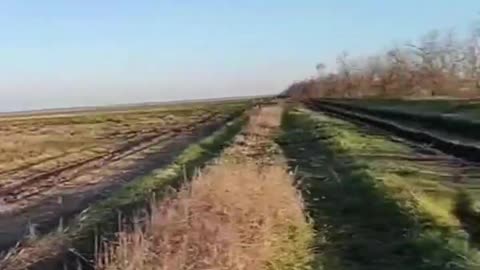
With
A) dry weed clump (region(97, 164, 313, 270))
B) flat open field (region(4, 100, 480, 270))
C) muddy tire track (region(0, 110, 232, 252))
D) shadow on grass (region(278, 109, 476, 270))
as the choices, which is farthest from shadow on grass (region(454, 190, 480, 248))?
muddy tire track (region(0, 110, 232, 252))

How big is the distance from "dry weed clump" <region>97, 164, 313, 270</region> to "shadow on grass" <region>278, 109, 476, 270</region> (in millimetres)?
405

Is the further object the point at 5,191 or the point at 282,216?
the point at 5,191

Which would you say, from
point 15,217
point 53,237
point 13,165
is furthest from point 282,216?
point 13,165

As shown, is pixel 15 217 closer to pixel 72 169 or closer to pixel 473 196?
pixel 473 196

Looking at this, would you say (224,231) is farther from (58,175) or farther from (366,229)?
(58,175)

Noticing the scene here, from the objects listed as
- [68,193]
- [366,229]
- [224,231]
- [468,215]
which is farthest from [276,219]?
[68,193]

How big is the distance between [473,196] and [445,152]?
10.4 meters

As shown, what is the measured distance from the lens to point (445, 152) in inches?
992

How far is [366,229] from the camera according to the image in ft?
41.9

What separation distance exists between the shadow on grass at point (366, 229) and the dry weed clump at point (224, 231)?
405mm

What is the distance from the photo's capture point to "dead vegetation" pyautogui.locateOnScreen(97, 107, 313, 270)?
9219mm

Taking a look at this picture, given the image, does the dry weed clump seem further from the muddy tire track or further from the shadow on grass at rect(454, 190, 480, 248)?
the muddy tire track

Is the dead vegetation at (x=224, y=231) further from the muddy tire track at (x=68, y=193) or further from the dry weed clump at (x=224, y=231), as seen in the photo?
the muddy tire track at (x=68, y=193)

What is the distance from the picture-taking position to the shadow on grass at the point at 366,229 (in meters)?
10.3
